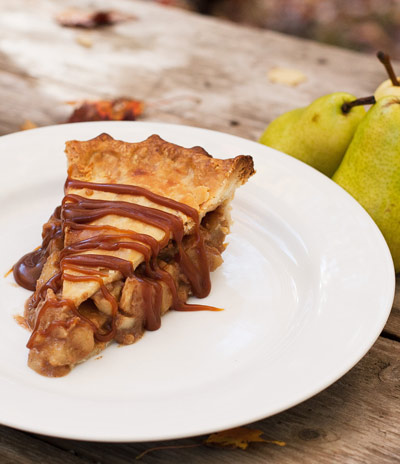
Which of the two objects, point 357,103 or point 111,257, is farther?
point 357,103

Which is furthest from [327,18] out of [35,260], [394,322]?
[35,260]

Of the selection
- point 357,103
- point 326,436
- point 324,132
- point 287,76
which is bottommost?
point 326,436

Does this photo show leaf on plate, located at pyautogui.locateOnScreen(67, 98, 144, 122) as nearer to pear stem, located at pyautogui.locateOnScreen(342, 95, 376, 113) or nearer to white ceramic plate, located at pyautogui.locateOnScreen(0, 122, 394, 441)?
white ceramic plate, located at pyautogui.locateOnScreen(0, 122, 394, 441)

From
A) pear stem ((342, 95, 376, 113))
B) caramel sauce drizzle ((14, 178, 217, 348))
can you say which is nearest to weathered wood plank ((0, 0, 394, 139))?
pear stem ((342, 95, 376, 113))

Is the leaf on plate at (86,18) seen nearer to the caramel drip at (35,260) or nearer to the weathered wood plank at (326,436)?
the caramel drip at (35,260)

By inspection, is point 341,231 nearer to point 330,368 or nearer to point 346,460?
point 330,368

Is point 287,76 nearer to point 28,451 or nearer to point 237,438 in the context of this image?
point 237,438
